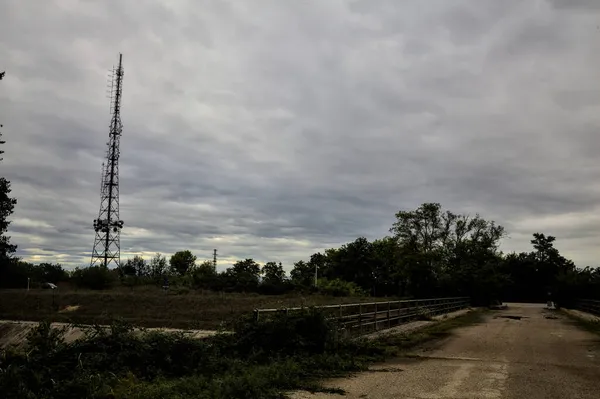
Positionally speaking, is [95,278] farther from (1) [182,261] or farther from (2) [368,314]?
(1) [182,261]

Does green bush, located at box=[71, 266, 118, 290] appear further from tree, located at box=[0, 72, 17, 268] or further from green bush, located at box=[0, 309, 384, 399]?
green bush, located at box=[0, 309, 384, 399]

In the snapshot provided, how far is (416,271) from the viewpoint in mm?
45562

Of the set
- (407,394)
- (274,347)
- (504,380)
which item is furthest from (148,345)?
(504,380)

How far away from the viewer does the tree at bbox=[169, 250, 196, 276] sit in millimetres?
135350

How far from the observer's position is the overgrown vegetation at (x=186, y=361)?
810cm

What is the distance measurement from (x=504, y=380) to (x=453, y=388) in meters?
1.48

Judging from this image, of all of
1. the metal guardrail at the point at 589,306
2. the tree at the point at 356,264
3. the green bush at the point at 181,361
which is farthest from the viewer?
the tree at the point at 356,264

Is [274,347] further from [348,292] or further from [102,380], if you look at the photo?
[348,292]

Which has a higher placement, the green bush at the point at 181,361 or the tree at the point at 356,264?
the tree at the point at 356,264

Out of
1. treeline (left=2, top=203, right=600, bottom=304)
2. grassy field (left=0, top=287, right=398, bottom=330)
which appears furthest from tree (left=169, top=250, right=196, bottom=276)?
grassy field (left=0, top=287, right=398, bottom=330)

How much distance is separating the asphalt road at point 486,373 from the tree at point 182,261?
124395mm

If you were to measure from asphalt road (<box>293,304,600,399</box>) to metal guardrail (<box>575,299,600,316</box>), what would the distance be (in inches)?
630

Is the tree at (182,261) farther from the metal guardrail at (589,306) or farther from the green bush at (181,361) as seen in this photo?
the green bush at (181,361)

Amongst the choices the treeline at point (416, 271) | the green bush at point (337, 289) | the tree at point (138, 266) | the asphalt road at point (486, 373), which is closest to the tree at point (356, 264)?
the treeline at point (416, 271)
